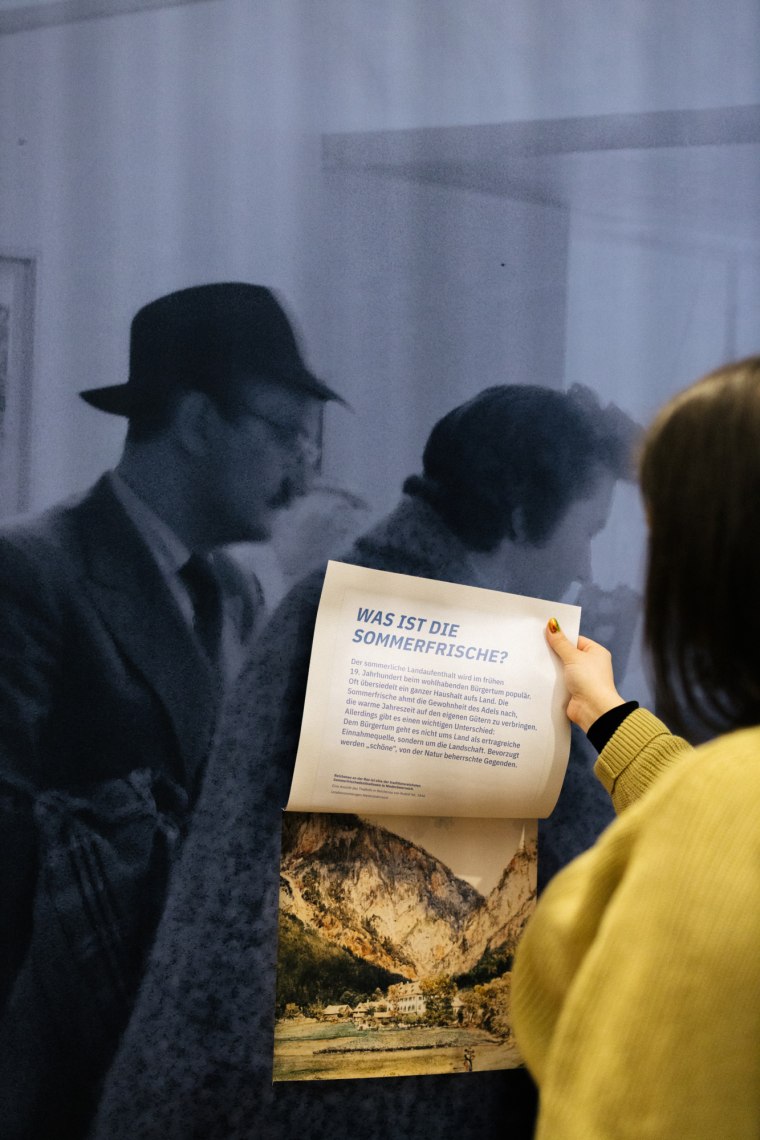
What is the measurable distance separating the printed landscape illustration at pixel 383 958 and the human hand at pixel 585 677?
236mm

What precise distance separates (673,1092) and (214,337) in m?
0.94

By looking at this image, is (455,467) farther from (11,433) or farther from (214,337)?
(11,433)

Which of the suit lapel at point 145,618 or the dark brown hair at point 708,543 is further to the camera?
the suit lapel at point 145,618

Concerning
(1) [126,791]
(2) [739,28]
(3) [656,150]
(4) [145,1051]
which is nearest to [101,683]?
(1) [126,791]

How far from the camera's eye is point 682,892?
2.11 feet

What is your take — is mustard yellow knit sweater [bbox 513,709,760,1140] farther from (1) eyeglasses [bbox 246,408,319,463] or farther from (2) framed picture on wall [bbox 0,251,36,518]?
(2) framed picture on wall [bbox 0,251,36,518]

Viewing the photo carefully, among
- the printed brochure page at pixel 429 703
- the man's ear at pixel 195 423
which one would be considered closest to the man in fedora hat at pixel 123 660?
the man's ear at pixel 195 423

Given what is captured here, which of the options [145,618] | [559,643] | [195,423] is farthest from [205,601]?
[559,643]

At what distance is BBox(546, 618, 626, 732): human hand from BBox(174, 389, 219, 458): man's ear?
1.67 feet

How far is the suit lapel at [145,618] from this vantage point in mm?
1156

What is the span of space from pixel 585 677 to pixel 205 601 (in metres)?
0.50

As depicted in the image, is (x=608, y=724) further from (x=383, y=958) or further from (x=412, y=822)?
(x=383, y=958)

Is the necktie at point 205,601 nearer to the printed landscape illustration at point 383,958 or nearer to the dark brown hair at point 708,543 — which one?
the printed landscape illustration at point 383,958

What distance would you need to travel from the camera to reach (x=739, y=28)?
1.43 metres
